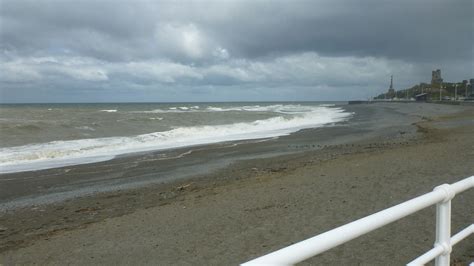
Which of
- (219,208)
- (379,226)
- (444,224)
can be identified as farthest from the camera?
(219,208)

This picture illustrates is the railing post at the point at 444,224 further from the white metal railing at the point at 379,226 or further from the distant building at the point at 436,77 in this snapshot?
the distant building at the point at 436,77

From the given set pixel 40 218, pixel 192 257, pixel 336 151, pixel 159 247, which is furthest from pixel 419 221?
pixel 336 151

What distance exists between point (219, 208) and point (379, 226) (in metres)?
5.73

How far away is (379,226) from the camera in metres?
2.01

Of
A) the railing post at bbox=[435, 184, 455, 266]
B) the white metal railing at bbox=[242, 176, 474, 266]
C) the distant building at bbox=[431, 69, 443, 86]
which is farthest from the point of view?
the distant building at bbox=[431, 69, 443, 86]

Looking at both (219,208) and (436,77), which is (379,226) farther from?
(436,77)

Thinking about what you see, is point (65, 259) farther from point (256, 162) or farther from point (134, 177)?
point (256, 162)

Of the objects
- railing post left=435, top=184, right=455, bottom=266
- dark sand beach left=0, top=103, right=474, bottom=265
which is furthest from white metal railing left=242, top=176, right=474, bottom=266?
dark sand beach left=0, top=103, right=474, bottom=265

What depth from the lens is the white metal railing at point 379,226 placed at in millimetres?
1551

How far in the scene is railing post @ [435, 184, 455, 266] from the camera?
8.91ft

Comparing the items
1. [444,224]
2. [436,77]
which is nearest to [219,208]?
[444,224]

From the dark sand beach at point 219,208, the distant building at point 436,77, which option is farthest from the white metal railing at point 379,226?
the distant building at point 436,77

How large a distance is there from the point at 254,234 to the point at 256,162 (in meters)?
8.11

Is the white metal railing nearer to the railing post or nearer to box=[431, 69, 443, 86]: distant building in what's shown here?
the railing post
